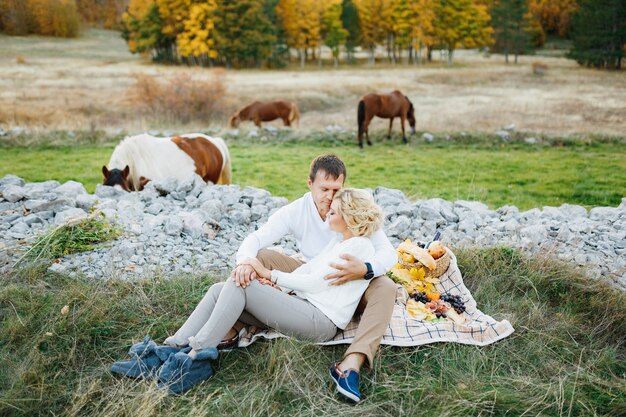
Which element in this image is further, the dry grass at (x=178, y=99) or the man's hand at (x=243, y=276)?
the dry grass at (x=178, y=99)

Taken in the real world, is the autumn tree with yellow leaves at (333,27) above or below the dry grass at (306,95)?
above

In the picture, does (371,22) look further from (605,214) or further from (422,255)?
(422,255)

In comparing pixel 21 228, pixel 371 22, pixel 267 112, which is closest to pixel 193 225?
pixel 21 228

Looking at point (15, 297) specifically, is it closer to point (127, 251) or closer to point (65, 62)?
point (127, 251)

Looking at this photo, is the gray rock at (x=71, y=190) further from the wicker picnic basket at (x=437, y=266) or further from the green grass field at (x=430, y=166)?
the wicker picnic basket at (x=437, y=266)

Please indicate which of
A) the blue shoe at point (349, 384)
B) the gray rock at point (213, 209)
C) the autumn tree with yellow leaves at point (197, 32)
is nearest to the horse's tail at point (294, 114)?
the autumn tree with yellow leaves at point (197, 32)

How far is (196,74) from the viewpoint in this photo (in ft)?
60.0

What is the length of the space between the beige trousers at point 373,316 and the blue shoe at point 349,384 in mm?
123

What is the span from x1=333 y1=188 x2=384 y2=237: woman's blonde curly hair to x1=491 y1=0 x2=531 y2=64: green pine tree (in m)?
14.1

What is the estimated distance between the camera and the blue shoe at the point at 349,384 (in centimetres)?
263

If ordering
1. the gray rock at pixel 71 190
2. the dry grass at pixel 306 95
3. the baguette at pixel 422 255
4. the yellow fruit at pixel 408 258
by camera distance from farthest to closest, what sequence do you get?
the dry grass at pixel 306 95
the gray rock at pixel 71 190
the yellow fruit at pixel 408 258
the baguette at pixel 422 255

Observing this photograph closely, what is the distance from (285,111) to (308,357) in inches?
539

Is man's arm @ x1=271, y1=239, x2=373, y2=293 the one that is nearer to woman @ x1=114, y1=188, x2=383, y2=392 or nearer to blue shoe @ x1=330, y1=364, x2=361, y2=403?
woman @ x1=114, y1=188, x2=383, y2=392

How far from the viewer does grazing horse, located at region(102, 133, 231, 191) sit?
704cm
